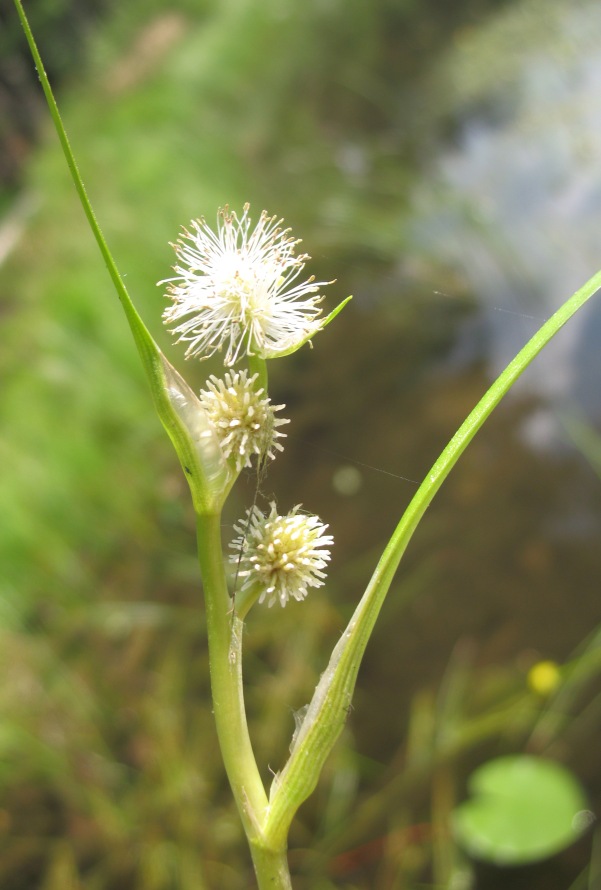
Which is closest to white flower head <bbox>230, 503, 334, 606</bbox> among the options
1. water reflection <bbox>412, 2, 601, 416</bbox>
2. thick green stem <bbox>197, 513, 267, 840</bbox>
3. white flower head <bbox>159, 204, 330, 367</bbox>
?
thick green stem <bbox>197, 513, 267, 840</bbox>

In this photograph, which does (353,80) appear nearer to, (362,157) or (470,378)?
(362,157)

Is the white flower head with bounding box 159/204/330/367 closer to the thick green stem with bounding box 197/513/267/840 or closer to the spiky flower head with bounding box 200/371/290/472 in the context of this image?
the spiky flower head with bounding box 200/371/290/472

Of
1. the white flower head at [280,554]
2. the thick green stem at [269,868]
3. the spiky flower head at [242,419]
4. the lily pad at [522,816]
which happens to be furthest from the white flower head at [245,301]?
the lily pad at [522,816]

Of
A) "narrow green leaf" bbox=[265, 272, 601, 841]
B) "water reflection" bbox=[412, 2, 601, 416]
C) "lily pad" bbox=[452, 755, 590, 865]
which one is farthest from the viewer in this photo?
"water reflection" bbox=[412, 2, 601, 416]

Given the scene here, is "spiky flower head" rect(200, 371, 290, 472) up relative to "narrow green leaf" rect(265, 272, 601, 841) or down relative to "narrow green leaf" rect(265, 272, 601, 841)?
up

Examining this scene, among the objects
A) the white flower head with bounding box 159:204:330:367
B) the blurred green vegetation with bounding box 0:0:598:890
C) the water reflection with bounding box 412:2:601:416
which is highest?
the water reflection with bounding box 412:2:601:416

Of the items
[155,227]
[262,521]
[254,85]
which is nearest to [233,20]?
[254,85]

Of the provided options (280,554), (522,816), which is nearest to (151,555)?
(522,816)

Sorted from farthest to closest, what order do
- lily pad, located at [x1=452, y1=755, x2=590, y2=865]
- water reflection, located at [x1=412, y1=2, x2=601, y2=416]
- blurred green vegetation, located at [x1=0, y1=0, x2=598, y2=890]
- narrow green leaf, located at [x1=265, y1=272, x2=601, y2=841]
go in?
1. water reflection, located at [x1=412, y1=2, x2=601, y2=416]
2. blurred green vegetation, located at [x1=0, y1=0, x2=598, y2=890]
3. lily pad, located at [x1=452, y1=755, x2=590, y2=865]
4. narrow green leaf, located at [x1=265, y1=272, x2=601, y2=841]
